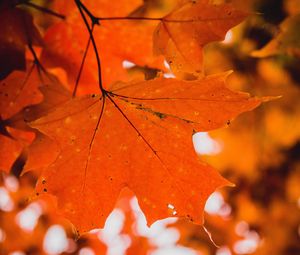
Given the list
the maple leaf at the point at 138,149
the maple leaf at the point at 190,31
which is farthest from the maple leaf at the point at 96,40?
the maple leaf at the point at 138,149

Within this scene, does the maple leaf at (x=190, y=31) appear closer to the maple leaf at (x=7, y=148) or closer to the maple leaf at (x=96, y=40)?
the maple leaf at (x=96, y=40)

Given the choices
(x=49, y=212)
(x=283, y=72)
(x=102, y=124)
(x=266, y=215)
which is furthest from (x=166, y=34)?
(x=49, y=212)

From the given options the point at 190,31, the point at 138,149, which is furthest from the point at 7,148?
the point at 190,31

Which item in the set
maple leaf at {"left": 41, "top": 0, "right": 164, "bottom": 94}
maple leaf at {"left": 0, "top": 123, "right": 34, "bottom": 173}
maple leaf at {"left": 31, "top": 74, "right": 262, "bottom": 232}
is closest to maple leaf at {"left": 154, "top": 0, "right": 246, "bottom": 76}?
maple leaf at {"left": 31, "top": 74, "right": 262, "bottom": 232}

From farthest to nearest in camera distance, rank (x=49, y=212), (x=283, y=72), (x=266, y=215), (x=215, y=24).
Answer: (x=49, y=212), (x=266, y=215), (x=283, y=72), (x=215, y=24)

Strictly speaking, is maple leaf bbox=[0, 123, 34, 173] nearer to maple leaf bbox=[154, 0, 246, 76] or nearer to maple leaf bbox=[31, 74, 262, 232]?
maple leaf bbox=[31, 74, 262, 232]

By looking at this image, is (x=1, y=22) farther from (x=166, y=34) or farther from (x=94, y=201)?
(x=94, y=201)
